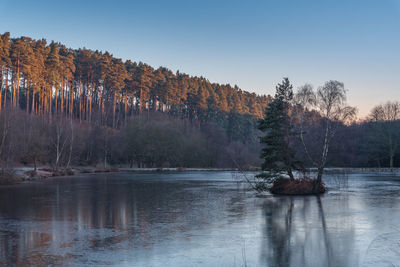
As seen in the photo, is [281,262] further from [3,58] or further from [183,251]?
[3,58]

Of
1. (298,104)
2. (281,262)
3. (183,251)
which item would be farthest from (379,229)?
(298,104)

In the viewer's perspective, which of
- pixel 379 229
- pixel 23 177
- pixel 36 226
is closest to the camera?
pixel 379 229

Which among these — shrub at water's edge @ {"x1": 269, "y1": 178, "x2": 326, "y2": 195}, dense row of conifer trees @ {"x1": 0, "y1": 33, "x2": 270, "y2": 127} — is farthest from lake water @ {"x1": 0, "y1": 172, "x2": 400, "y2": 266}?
dense row of conifer trees @ {"x1": 0, "y1": 33, "x2": 270, "y2": 127}

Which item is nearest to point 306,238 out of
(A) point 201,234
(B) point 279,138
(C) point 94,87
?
(A) point 201,234

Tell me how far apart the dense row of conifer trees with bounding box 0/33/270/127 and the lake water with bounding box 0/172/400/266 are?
170 ft

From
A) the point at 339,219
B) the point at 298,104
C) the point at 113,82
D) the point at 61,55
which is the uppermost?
the point at 61,55

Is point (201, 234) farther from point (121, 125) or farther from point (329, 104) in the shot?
point (121, 125)

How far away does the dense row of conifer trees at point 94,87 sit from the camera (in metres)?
69.6

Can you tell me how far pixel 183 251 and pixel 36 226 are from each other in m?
7.39

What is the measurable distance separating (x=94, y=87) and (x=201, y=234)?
86981 millimetres

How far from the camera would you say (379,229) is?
1402cm

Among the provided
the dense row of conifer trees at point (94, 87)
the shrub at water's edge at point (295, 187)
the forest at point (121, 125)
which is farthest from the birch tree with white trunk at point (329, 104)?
the dense row of conifer trees at point (94, 87)

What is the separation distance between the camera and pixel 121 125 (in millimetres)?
88625

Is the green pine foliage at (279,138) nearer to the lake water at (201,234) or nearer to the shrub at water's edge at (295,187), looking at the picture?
the shrub at water's edge at (295,187)
